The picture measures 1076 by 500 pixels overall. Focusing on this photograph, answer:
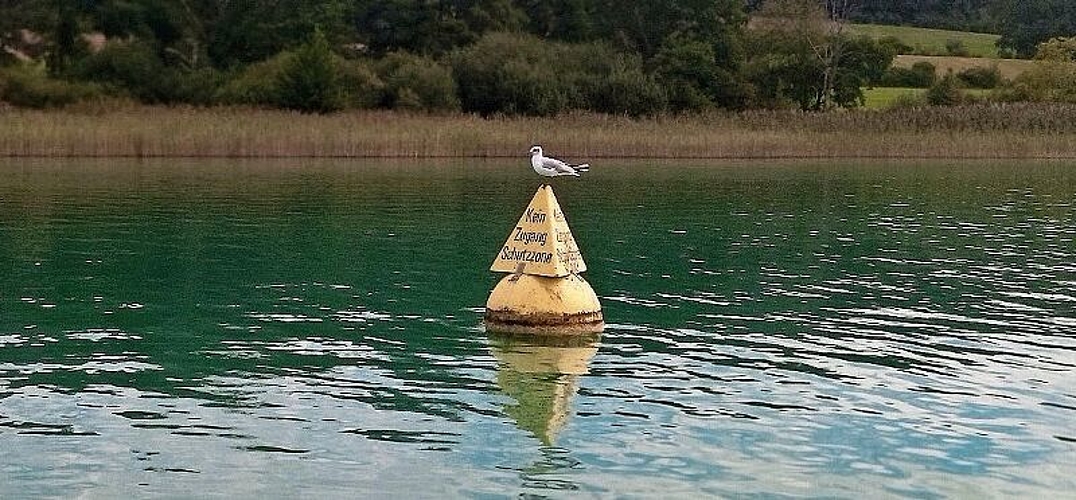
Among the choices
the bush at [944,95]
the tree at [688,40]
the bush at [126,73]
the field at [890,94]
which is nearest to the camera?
the bush at [126,73]

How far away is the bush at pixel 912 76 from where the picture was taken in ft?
301

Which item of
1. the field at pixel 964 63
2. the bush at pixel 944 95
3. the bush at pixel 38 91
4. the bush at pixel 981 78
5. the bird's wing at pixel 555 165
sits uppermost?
the field at pixel 964 63

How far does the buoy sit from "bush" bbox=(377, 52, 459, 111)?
5485 centimetres

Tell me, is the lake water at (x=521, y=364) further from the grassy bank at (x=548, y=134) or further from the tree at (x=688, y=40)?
the tree at (x=688, y=40)

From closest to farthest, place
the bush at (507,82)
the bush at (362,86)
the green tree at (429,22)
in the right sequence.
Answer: the bush at (362,86), the bush at (507,82), the green tree at (429,22)

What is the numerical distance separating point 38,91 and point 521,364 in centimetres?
5915

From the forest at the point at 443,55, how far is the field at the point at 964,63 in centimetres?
248

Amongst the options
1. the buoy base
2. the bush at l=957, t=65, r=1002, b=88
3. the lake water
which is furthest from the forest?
the buoy base

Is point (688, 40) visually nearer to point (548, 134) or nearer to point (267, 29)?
point (267, 29)

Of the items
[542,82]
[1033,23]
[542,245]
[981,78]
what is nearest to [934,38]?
[1033,23]

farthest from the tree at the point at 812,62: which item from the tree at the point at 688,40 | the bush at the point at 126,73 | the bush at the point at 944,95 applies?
the bush at the point at 126,73

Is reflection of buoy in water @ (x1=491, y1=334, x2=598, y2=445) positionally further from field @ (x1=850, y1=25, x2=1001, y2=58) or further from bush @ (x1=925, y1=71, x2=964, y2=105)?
field @ (x1=850, y1=25, x2=1001, y2=58)

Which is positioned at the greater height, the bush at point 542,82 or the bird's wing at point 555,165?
the bush at point 542,82

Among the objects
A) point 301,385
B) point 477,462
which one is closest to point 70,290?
point 301,385
